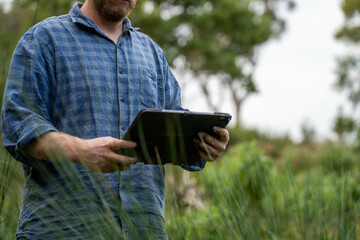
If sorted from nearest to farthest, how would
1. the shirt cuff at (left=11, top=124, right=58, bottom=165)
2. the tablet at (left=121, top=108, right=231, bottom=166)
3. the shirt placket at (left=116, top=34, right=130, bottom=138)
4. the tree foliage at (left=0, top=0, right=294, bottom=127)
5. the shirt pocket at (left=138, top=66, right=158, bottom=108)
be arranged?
the tablet at (left=121, top=108, right=231, bottom=166)
the shirt cuff at (left=11, top=124, right=58, bottom=165)
the shirt placket at (left=116, top=34, right=130, bottom=138)
the shirt pocket at (left=138, top=66, right=158, bottom=108)
the tree foliage at (left=0, top=0, right=294, bottom=127)

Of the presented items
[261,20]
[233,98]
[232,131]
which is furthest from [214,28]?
[232,131]

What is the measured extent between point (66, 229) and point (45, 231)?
0.28ft

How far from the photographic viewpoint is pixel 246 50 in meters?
22.8

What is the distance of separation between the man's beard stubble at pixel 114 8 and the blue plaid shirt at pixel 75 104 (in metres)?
0.06

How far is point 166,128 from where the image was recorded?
1387 millimetres

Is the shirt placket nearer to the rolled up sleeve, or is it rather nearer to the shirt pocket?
the shirt pocket

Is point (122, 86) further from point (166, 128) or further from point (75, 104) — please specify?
point (166, 128)

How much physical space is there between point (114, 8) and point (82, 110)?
395mm

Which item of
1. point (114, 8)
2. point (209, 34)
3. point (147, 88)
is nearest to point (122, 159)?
point (147, 88)

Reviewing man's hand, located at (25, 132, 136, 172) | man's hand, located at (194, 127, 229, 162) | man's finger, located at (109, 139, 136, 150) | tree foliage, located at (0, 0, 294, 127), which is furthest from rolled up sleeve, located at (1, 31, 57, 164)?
tree foliage, located at (0, 0, 294, 127)

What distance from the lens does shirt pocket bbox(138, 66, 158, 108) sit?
6.17 feet

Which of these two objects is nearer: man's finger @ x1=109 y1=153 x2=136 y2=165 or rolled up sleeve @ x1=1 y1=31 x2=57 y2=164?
man's finger @ x1=109 y1=153 x2=136 y2=165

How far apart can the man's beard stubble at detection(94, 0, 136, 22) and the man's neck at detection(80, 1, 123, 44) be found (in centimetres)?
4

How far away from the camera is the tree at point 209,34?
15961 mm
